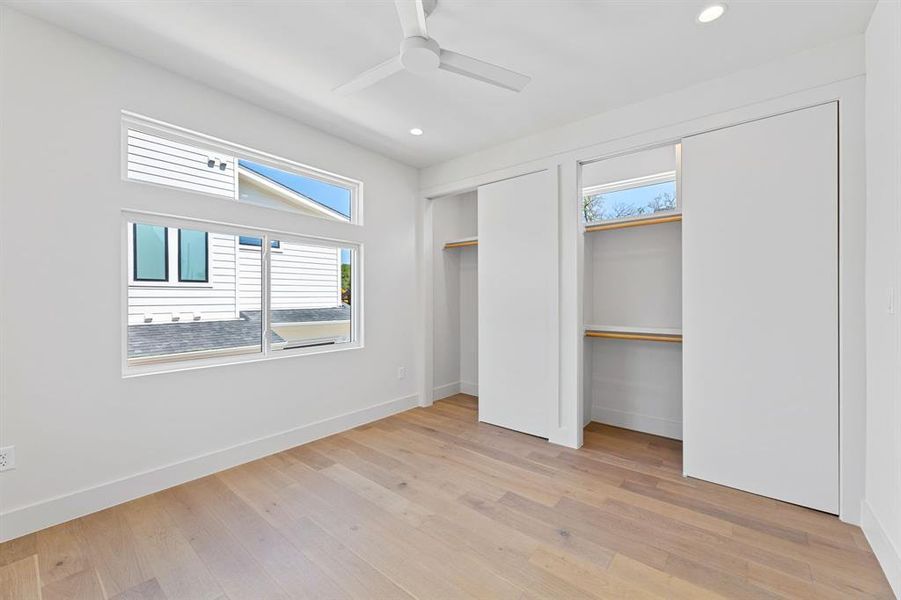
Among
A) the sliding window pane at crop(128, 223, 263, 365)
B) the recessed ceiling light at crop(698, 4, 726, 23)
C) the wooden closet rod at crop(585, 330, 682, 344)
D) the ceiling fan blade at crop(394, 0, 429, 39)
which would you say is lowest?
the wooden closet rod at crop(585, 330, 682, 344)

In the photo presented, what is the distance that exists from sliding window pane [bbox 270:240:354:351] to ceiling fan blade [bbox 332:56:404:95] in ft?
5.14

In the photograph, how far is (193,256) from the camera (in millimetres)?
2670

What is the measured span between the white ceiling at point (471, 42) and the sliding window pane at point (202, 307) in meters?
1.13

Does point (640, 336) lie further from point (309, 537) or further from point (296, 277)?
point (296, 277)

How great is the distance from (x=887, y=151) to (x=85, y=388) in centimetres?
433

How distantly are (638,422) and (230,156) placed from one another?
13.5 ft

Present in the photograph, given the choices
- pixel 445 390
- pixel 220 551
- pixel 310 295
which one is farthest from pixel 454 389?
pixel 220 551

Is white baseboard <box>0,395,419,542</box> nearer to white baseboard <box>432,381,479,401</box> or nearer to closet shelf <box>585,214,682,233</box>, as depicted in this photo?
white baseboard <box>432,381,479,401</box>

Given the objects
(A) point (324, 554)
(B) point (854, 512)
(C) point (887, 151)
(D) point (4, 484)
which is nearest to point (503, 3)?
(C) point (887, 151)

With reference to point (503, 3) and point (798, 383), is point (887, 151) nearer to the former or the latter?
point (798, 383)

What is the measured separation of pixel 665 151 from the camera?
3.27 m

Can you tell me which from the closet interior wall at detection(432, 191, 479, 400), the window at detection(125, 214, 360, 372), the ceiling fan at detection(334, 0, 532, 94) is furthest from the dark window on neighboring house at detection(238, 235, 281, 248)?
the closet interior wall at detection(432, 191, 479, 400)

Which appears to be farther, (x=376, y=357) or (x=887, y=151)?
(x=376, y=357)

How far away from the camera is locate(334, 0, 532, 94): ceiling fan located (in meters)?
1.59
